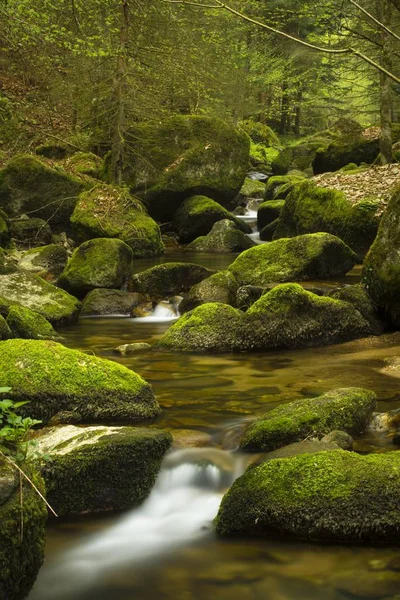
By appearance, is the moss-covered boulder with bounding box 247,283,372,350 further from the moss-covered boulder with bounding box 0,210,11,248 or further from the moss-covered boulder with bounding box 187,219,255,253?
the moss-covered boulder with bounding box 187,219,255,253

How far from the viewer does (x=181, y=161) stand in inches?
778

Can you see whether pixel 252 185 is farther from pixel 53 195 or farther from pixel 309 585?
pixel 309 585

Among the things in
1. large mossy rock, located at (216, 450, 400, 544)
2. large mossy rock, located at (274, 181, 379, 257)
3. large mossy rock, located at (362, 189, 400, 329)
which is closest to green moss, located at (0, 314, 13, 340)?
large mossy rock, located at (216, 450, 400, 544)

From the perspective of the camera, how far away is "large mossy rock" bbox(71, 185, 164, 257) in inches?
640

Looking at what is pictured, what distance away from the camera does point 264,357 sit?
25.8ft

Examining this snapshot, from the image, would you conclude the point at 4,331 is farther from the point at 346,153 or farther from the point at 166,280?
the point at 346,153

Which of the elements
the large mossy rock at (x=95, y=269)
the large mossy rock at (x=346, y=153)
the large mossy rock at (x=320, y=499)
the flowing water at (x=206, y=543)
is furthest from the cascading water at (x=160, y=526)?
the large mossy rock at (x=346, y=153)

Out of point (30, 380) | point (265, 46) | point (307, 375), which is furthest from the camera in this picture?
point (265, 46)

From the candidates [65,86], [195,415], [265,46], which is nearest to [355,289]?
[195,415]

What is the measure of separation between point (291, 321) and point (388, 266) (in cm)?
152

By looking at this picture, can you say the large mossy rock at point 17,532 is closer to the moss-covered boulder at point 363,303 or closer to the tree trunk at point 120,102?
the moss-covered boulder at point 363,303

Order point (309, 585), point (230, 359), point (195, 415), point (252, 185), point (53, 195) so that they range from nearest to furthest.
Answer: point (309, 585) < point (195, 415) < point (230, 359) < point (53, 195) < point (252, 185)

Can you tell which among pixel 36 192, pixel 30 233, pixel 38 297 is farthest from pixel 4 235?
pixel 38 297

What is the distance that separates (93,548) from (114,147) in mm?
16004
